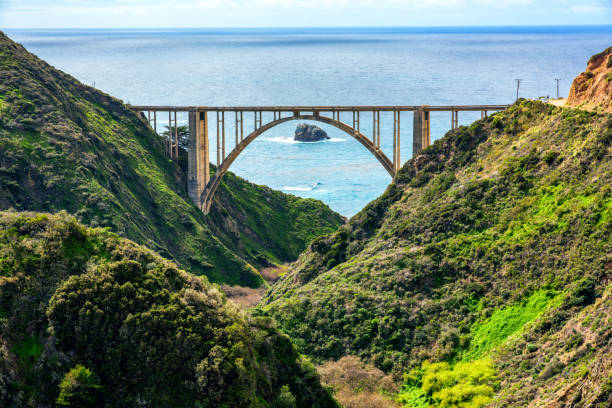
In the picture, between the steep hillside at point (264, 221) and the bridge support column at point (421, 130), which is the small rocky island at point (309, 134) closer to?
the steep hillside at point (264, 221)

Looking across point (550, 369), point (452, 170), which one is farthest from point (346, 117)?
point (550, 369)

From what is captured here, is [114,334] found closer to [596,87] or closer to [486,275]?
[486,275]

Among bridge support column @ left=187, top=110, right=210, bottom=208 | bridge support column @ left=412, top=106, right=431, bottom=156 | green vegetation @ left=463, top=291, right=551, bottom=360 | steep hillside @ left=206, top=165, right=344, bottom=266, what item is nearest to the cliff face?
bridge support column @ left=412, top=106, right=431, bottom=156

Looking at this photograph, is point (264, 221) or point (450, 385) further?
point (264, 221)

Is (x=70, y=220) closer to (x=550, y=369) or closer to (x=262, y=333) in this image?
(x=262, y=333)

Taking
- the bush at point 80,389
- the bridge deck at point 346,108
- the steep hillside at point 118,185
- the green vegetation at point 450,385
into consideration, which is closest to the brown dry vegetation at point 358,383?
the green vegetation at point 450,385

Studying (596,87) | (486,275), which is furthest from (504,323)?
(596,87)

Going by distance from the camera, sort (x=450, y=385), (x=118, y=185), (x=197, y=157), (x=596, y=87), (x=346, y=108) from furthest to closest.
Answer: (x=197, y=157) < (x=346, y=108) < (x=118, y=185) < (x=596, y=87) < (x=450, y=385)
